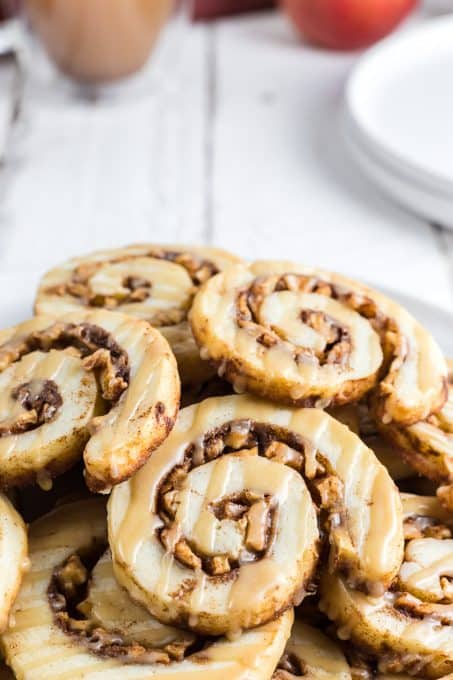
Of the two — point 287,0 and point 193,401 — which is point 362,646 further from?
point 287,0

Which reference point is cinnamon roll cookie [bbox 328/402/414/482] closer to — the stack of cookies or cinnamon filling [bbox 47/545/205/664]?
the stack of cookies

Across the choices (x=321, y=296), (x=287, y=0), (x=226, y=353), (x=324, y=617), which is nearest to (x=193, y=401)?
(x=226, y=353)

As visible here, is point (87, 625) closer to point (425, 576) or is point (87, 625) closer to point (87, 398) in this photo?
point (87, 398)

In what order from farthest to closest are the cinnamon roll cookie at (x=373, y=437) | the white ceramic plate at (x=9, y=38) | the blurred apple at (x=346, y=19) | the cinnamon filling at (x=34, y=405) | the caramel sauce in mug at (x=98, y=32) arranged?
the blurred apple at (x=346, y=19)
the white ceramic plate at (x=9, y=38)
the caramel sauce in mug at (x=98, y=32)
the cinnamon roll cookie at (x=373, y=437)
the cinnamon filling at (x=34, y=405)

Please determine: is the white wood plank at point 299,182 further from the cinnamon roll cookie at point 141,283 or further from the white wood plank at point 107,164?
the cinnamon roll cookie at point 141,283

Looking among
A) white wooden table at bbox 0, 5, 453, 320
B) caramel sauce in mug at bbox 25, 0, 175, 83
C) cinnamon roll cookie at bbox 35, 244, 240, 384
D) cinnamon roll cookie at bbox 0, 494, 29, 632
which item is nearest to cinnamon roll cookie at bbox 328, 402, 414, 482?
cinnamon roll cookie at bbox 35, 244, 240, 384

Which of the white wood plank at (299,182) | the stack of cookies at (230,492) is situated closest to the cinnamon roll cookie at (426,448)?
the stack of cookies at (230,492)
